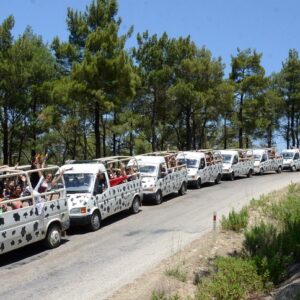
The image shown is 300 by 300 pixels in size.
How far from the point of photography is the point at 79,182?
17.5 m

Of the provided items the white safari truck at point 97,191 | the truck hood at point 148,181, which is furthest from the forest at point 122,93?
the white safari truck at point 97,191

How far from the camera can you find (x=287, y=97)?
61.0 meters

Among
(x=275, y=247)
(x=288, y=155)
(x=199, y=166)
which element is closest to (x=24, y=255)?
(x=275, y=247)

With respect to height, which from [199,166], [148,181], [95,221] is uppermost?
[199,166]

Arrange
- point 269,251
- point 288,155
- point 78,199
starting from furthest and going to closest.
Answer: point 288,155, point 78,199, point 269,251

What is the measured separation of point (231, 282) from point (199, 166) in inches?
758

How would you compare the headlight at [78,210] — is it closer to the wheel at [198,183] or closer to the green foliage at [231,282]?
the green foliage at [231,282]

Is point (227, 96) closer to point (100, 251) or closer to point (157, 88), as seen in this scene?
point (157, 88)

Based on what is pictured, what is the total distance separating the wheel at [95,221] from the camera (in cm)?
1688

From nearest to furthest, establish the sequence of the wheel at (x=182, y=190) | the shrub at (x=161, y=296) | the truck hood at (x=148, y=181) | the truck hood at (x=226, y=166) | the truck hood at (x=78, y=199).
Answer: the shrub at (x=161, y=296)
the truck hood at (x=78, y=199)
the truck hood at (x=148, y=181)
the wheel at (x=182, y=190)
the truck hood at (x=226, y=166)

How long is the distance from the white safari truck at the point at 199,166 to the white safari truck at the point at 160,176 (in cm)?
270

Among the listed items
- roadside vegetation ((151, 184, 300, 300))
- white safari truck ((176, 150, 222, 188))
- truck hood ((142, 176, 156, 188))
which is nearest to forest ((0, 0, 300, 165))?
white safari truck ((176, 150, 222, 188))

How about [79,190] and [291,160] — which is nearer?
[79,190]

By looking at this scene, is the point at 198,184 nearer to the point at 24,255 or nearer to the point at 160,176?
the point at 160,176
